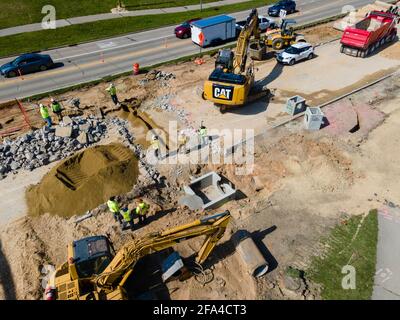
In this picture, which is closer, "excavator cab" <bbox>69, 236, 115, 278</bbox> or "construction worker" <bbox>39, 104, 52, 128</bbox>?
"excavator cab" <bbox>69, 236, 115, 278</bbox>

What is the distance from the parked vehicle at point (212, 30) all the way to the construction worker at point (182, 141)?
1495 cm

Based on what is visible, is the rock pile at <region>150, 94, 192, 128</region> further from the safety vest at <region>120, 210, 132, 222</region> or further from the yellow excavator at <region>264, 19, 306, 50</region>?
the yellow excavator at <region>264, 19, 306, 50</region>

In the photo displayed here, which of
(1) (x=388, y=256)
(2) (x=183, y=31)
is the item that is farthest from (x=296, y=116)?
(2) (x=183, y=31)

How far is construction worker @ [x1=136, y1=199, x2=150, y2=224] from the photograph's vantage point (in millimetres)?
14992

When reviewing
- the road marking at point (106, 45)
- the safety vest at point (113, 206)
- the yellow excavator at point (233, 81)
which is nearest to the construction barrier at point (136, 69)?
the yellow excavator at point (233, 81)

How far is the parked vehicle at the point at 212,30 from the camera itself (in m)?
Result: 32.4

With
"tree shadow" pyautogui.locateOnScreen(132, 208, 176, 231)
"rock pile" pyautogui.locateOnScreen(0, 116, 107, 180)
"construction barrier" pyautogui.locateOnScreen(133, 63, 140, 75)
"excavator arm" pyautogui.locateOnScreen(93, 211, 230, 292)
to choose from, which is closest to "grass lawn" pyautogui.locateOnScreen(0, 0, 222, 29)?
"construction barrier" pyautogui.locateOnScreen(133, 63, 140, 75)

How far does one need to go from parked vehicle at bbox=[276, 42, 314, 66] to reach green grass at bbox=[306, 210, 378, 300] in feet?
54.6

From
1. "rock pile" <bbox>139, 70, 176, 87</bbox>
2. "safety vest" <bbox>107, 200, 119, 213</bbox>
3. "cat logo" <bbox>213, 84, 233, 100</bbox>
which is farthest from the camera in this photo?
"rock pile" <bbox>139, 70, 176, 87</bbox>

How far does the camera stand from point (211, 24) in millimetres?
32406

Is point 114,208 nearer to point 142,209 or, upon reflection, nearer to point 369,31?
point 142,209

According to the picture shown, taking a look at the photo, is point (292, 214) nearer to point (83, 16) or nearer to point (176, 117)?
point (176, 117)

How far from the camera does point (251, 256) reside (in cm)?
1355
